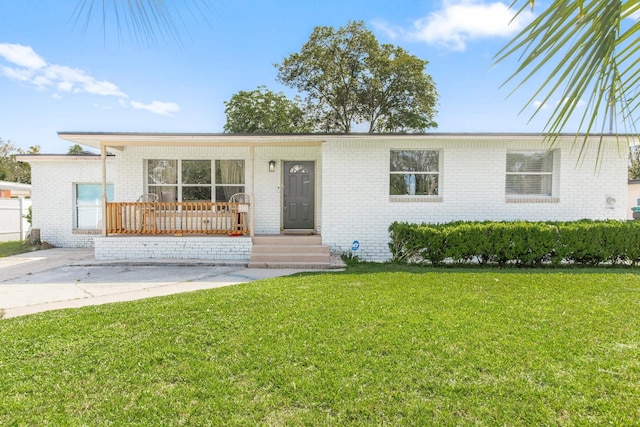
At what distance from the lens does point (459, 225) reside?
818 cm

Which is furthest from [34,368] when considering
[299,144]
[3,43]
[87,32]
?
[299,144]

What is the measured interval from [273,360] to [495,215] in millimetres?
7731

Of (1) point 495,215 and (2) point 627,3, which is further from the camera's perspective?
(1) point 495,215

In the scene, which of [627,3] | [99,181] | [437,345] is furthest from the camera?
[99,181]

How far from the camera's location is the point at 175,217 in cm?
921

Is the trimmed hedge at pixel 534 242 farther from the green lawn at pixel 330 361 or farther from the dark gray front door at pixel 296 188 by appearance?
the dark gray front door at pixel 296 188

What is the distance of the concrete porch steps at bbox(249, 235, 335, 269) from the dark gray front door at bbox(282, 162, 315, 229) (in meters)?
1.31

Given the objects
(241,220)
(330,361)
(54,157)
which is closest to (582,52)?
(330,361)

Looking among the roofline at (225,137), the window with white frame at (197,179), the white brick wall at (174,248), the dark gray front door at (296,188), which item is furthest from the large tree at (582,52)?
the window with white frame at (197,179)

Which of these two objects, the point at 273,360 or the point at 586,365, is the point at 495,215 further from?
the point at 273,360

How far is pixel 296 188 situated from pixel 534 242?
5.97m

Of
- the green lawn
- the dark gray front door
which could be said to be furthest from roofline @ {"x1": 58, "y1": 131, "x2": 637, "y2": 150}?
the green lawn

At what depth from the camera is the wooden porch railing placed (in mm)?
9305

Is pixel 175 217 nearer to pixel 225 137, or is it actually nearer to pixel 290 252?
pixel 225 137
